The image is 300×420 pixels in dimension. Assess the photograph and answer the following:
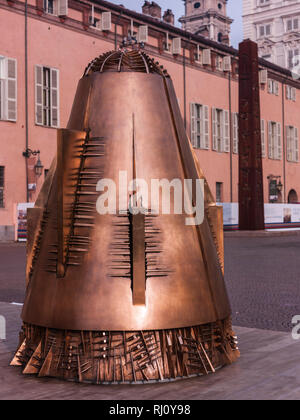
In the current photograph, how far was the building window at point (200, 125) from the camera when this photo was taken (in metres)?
32.0

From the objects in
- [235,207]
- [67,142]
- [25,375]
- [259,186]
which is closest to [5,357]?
[25,375]

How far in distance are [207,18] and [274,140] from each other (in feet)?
132

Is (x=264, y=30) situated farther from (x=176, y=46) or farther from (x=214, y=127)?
(x=176, y=46)

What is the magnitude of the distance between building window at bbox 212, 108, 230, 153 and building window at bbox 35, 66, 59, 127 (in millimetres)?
11286

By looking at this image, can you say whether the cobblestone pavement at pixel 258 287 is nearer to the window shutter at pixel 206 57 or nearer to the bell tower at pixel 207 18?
the window shutter at pixel 206 57

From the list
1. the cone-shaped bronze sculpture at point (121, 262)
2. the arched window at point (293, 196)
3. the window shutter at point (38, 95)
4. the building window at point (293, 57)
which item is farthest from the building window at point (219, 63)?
the cone-shaped bronze sculpture at point (121, 262)

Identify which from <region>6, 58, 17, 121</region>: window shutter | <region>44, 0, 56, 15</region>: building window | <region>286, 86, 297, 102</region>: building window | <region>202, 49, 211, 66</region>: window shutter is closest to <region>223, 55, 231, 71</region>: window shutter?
<region>202, 49, 211, 66</region>: window shutter

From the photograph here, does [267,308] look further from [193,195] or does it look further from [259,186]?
[259,186]

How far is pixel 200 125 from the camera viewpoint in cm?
3272

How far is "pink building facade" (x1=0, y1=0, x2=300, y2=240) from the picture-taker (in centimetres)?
2316

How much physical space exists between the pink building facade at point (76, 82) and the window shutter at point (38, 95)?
0.04 m

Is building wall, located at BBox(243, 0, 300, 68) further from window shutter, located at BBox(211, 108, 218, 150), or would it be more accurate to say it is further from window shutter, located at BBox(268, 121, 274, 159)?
window shutter, located at BBox(211, 108, 218, 150)

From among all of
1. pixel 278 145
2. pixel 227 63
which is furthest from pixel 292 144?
pixel 227 63
